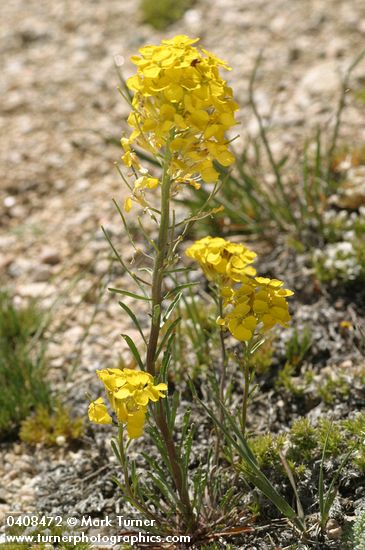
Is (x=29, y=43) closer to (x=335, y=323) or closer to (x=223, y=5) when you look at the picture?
(x=223, y=5)

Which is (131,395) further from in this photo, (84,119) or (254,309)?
(84,119)

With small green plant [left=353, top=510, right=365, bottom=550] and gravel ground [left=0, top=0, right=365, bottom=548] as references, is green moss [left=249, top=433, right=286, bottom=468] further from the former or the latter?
gravel ground [left=0, top=0, right=365, bottom=548]

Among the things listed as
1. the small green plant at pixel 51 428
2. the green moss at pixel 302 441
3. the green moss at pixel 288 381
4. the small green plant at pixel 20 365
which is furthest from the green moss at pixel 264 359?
the small green plant at pixel 20 365

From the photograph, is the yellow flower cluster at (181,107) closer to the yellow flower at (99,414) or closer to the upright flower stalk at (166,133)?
the upright flower stalk at (166,133)

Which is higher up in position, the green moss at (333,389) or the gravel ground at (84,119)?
the gravel ground at (84,119)

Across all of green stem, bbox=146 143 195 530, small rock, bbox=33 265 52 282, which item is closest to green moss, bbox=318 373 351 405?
green stem, bbox=146 143 195 530

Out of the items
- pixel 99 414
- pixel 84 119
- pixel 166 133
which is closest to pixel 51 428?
pixel 99 414
